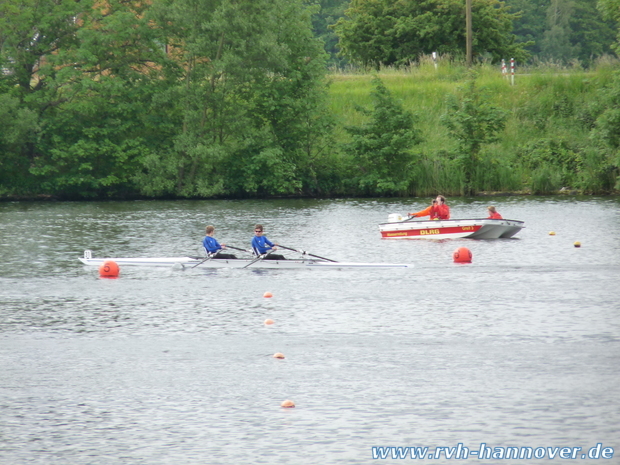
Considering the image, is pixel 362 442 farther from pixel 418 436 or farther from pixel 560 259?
pixel 560 259

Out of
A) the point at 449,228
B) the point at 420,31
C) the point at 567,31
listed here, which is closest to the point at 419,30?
the point at 420,31

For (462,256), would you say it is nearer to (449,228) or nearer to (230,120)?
(449,228)

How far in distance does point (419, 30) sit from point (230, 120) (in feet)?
63.5

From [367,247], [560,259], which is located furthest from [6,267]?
[560,259]

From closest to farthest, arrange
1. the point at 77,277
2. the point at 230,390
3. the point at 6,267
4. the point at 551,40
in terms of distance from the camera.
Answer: the point at 230,390 → the point at 77,277 → the point at 6,267 → the point at 551,40

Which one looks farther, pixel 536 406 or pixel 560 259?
pixel 560 259

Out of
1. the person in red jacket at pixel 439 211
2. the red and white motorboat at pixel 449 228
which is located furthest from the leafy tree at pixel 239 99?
the red and white motorboat at pixel 449 228

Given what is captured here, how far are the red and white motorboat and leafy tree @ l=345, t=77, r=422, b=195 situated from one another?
63.5 feet

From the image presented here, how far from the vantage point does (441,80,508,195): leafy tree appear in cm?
5209

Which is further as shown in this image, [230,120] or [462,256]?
[230,120]

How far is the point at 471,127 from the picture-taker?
171 feet

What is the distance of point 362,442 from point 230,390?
311cm

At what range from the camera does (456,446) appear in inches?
462

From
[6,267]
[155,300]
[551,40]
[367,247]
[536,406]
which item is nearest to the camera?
[536,406]
